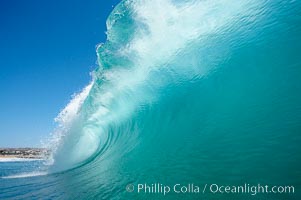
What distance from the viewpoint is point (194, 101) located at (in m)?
7.34

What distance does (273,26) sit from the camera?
584 centimetres

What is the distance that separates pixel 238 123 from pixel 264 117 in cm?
58

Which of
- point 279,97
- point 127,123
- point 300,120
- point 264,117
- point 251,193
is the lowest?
point 251,193

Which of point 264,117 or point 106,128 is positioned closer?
point 264,117

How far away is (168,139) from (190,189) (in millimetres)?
2961

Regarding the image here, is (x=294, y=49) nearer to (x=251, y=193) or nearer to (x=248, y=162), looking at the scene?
(x=248, y=162)

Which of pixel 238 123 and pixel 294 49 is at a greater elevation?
pixel 294 49

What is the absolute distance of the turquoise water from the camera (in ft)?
14.3

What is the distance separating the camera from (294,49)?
5164 mm

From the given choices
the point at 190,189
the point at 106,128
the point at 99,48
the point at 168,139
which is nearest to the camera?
the point at 190,189

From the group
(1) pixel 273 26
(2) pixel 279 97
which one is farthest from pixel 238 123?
(1) pixel 273 26

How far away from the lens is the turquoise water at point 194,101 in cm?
437

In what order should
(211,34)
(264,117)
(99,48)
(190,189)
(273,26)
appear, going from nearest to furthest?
(190,189) < (264,117) < (273,26) < (211,34) < (99,48)

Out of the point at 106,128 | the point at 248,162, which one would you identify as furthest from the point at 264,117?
the point at 106,128
